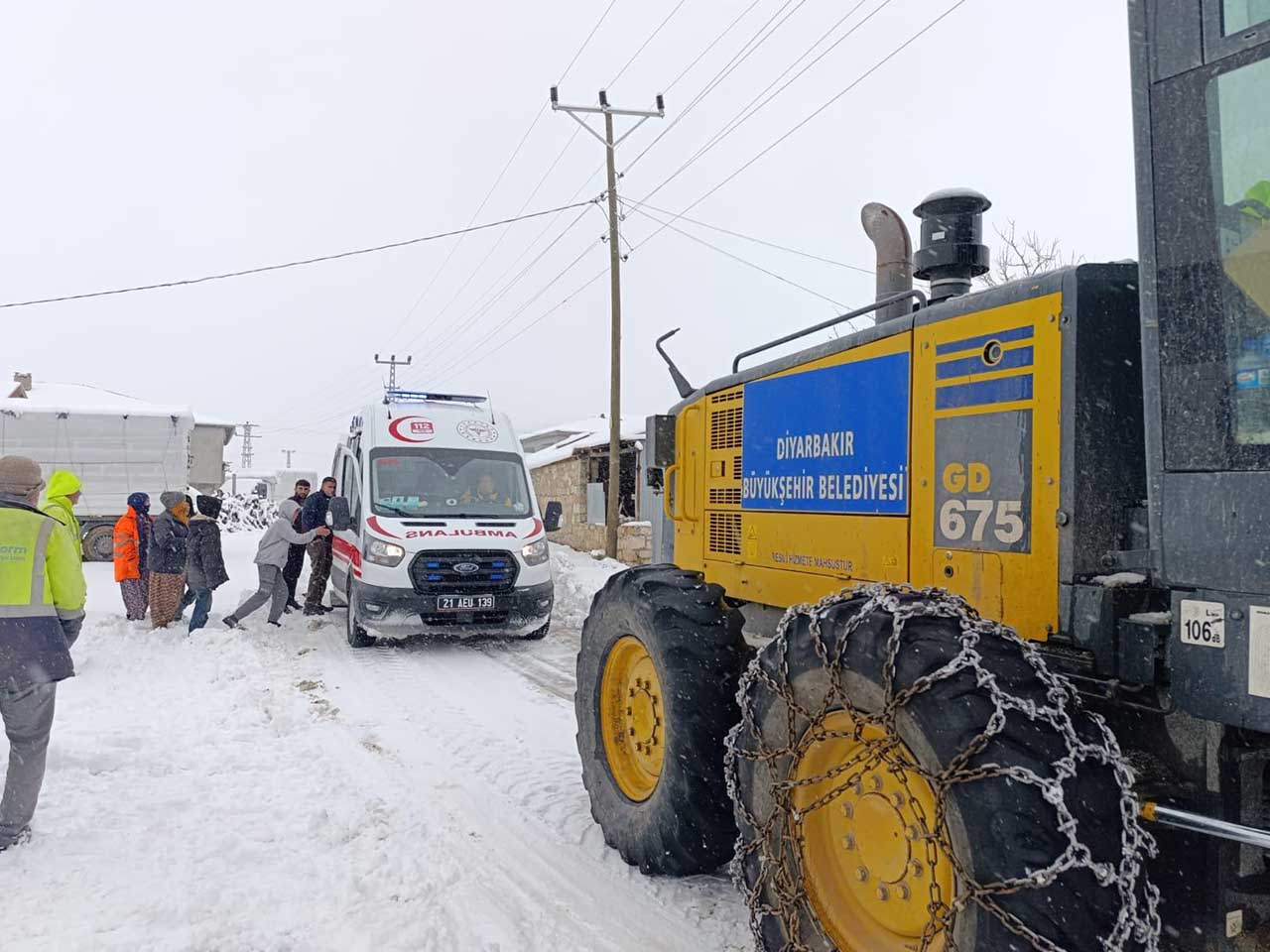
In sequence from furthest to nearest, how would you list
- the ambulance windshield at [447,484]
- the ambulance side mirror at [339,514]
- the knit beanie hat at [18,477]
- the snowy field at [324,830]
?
the ambulance windshield at [447,484], the ambulance side mirror at [339,514], the knit beanie hat at [18,477], the snowy field at [324,830]

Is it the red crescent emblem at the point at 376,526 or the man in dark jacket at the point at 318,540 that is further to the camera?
the man in dark jacket at the point at 318,540

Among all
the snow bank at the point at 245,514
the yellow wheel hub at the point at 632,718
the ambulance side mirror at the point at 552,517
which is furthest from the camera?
the snow bank at the point at 245,514

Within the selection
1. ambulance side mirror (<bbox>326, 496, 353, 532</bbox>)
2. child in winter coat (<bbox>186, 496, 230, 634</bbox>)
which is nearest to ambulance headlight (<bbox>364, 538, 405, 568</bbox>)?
ambulance side mirror (<bbox>326, 496, 353, 532</bbox>)

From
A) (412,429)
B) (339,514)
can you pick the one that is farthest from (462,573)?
(412,429)

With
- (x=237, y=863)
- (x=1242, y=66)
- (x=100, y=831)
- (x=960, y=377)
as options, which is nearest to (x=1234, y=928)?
(x=960, y=377)

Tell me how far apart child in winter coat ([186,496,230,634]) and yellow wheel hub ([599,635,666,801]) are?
665 centimetres

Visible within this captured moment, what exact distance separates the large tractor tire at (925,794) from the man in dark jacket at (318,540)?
9.79 meters

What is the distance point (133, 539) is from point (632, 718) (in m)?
8.01

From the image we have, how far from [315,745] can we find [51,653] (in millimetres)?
1878

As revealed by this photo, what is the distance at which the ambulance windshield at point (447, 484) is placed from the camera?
9.62m

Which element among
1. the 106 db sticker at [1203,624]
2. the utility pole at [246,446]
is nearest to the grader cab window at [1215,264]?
the 106 db sticker at [1203,624]

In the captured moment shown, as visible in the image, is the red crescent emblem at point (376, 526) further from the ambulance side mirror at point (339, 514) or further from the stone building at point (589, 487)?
the stone building at point (589, 487)

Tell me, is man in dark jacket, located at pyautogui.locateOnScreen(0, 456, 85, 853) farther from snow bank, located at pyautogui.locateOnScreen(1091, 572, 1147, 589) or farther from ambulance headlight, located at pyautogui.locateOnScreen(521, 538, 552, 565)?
ambulance headlight, located at pyautogui.locateOnScreen(521, 538, 552, 565)

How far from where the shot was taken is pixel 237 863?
12.7 ft
